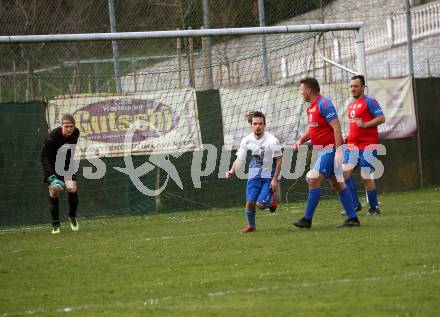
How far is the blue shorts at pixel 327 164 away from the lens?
11086mm

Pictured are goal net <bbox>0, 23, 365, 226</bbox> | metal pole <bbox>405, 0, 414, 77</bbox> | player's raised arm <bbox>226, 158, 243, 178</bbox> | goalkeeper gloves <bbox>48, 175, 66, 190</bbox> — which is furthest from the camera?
metal pole <bbox>405, 0, 414, 77</bbox>

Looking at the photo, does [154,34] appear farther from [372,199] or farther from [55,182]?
[372,199]

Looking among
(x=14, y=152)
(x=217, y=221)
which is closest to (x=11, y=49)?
(x=14, y=152)

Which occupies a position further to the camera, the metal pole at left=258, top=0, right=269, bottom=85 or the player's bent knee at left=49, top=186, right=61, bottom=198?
the metal pole at left=258, top=0, right=269, bottom=85

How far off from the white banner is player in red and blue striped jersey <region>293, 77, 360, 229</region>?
6.06m

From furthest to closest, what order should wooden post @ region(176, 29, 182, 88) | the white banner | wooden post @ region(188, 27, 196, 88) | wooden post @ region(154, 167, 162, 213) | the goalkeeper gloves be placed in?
wooden post @ region(154, 167, 162, 213) < wooden post @ region(176, 29, 182, 88) < wooden post @ region(188, 27, 196, 88) < the white banner < the goalkeeper gloves

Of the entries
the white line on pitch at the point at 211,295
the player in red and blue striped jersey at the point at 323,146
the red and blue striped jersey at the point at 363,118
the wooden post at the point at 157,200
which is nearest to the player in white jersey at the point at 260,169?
the player in red and blue striped jersey at the point at 323,146

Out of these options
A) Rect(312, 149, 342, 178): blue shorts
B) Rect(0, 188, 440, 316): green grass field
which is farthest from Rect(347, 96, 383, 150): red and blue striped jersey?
Rect(312, 149, 342, 178): blue shorts

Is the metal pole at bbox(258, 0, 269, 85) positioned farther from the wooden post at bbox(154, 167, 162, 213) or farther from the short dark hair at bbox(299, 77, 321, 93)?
the short dark hair at bbox(299, 77, 321, 93)

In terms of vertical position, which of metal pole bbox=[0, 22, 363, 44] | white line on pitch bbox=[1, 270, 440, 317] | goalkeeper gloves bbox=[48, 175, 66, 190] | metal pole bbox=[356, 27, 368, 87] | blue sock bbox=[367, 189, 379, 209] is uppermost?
metal pole bbox=[0, 22, 363, 44]

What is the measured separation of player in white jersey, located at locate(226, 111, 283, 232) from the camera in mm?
11531

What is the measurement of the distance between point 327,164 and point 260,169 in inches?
38.1

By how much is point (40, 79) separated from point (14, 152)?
1478 mm

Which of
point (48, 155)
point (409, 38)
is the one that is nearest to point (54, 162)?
point (48, 155)
